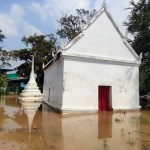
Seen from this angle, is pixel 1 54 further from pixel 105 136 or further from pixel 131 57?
pixel 105 136

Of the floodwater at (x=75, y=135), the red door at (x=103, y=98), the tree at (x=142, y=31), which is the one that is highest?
the tree at (x=142, y=31)

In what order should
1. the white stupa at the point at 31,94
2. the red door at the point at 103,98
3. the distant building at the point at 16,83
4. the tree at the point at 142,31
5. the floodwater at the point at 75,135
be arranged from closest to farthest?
the floodwater at the point at 75,135 → the red door at the point at 103,98 → the tree at the point at 142,31 → the white stupa at the point at 31,94 → the distant building at the point at 16,83

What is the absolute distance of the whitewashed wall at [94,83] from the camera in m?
19.2

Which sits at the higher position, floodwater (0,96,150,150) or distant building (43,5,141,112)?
distant building (43,5,141,112)

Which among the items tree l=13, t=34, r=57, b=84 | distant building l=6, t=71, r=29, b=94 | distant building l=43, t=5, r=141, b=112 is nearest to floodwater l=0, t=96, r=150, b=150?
distant building l=43, t=5, r=141, b=112

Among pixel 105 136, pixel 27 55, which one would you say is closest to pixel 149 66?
pixel 105 136

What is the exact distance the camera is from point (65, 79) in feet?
62.6

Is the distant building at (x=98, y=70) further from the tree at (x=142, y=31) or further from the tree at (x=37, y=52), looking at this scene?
the tree at (x=37, y=52)

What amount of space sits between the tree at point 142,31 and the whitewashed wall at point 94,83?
4.97 metres

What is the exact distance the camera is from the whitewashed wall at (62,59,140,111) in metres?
19.2

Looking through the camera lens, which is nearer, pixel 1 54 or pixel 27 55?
pixel 1 54

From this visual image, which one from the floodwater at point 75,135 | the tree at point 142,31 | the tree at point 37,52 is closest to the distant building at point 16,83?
the tree at point 37,52

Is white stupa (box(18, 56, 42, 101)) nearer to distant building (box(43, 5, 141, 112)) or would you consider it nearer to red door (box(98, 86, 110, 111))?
distant building (box(43, 5, 141, 112))

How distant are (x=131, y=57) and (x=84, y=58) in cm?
465
